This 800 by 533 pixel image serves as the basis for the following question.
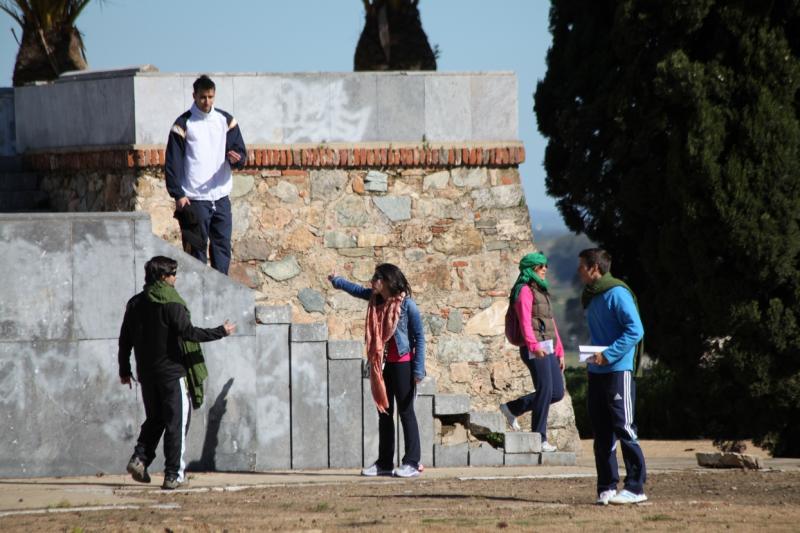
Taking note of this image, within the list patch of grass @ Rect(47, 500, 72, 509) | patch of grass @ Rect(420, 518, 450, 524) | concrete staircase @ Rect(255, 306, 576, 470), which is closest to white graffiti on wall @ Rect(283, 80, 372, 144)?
concrete staircase @ Rect(255, 306, 576, 470)

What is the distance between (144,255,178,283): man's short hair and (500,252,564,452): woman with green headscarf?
290cm

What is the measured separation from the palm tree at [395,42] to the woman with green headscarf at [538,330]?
21.2 ft

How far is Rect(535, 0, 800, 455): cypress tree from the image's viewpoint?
→ 16.2 metres

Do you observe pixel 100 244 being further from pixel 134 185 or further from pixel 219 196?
pixel 134 185

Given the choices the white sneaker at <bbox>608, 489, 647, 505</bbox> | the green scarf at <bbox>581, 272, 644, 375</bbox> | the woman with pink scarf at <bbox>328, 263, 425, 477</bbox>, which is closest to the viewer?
the green scarf at <bbox>581, 272, 644, 375</bbox>

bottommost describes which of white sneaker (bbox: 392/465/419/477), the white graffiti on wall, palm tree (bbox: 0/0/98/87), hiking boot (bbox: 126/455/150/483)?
white sneaker (bbox: 392/465/419/477)

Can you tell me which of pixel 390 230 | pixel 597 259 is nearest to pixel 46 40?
pixel 390 230

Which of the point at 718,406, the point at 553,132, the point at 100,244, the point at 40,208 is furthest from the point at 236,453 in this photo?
the point at 553,132

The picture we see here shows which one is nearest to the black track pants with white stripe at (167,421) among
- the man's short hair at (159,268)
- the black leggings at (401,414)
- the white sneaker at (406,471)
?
the man's short hair at (159,268)

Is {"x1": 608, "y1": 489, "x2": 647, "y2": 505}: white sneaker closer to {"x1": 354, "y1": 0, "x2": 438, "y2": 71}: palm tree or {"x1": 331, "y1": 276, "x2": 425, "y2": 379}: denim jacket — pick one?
{"x1": 331, "y1": 276, "x2": 425, "y2": 379}: denim jacket

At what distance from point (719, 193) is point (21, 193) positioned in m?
7.43

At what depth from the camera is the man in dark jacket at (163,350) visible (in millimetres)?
9938

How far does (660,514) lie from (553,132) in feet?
36.5

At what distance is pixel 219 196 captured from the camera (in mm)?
11906
